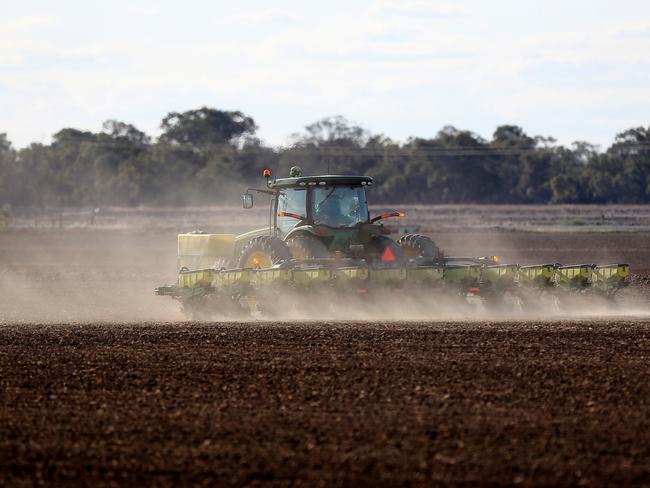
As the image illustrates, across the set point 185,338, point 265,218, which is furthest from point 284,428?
point 265,218

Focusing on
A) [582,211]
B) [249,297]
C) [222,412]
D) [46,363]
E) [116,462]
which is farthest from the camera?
[582,211]

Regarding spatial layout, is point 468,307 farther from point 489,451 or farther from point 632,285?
point 489,451

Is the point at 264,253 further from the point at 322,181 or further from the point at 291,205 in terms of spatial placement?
the point at 322,181

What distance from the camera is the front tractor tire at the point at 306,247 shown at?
18281 mm

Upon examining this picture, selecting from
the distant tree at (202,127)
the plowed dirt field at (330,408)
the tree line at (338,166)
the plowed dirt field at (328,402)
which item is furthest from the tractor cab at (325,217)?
the distant tree at (202,127)

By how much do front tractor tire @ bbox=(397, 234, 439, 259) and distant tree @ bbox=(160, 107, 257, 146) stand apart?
7281cm

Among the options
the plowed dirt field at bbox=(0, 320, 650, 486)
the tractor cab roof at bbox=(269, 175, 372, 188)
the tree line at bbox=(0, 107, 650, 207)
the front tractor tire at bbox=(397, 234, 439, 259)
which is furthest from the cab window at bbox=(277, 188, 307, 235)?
the tree line at bbox=(0, 107, 650, 207)

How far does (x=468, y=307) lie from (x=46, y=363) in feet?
26.7

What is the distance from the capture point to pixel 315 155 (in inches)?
2800

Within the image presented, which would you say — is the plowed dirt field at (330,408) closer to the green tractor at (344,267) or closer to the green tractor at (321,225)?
the green tractor at (344,267)

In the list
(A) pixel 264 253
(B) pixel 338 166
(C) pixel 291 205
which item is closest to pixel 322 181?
(C) pixel 291 205

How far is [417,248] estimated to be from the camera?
20109 millimetres

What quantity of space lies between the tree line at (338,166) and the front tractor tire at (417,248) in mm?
53333

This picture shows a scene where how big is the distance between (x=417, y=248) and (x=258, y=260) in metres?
3.15
